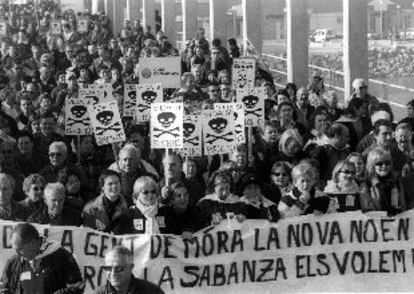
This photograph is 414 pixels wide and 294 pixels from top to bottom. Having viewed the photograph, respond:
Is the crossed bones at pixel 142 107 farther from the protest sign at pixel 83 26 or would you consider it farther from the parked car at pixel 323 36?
the parked car at pixel 323 36

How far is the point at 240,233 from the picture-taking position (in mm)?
10445

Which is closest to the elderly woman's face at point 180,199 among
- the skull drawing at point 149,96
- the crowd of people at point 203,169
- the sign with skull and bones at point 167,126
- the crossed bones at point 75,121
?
the crowd of people at point 203,169

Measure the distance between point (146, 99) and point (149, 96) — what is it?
0.08m

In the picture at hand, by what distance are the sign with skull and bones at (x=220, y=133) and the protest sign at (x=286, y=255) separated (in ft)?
9.18

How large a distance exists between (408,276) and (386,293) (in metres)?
0.25

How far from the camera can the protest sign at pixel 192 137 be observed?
1329cm

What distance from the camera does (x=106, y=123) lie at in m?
13.9

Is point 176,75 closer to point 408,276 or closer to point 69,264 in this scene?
point 408,276

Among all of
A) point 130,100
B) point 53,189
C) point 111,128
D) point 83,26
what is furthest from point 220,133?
point 83,26

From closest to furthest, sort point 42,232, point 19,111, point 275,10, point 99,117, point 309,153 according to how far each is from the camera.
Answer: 1. point 42,232
2. point 309,153
3. point 99,117
4. point 19,111
5. point 275,10

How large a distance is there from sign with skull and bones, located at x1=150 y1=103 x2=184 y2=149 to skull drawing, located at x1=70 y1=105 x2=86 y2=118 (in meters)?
2.27

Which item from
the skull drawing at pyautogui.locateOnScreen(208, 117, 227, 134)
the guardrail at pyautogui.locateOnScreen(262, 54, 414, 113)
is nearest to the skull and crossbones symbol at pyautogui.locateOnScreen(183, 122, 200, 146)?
the skull drawing at pyautogui.locateOnScreen(208, 117, 227, 134)

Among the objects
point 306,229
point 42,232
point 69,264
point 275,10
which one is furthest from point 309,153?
point 275,10

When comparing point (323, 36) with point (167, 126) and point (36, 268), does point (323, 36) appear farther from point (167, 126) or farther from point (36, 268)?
point (36, 268)
